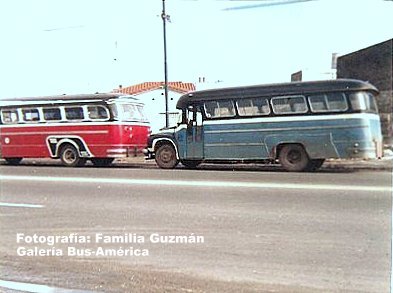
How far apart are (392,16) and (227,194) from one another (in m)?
1.06

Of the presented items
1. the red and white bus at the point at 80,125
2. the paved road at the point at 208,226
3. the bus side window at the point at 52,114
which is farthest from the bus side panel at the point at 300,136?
the bus side window at the point at 52,114

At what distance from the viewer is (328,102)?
7.57ft

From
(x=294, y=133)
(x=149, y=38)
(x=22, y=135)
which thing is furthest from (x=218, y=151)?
(x=22, y=135)

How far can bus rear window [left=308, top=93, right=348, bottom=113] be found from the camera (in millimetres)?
2275

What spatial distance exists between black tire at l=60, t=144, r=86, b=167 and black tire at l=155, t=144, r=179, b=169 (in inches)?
16.9

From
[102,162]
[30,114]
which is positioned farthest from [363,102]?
[30,114]

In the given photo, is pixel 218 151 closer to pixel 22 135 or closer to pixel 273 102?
pixel 273 102

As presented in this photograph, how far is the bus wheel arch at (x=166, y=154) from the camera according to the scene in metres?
2.70

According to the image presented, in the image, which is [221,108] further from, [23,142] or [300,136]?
[23,142]

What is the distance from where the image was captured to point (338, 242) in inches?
96.5

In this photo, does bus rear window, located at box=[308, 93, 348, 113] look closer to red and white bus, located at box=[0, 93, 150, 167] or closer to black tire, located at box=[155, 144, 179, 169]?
black tire, located at box=[155, 144, 179, 169]

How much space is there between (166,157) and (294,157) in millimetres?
660

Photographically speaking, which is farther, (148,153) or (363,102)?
(148,153)

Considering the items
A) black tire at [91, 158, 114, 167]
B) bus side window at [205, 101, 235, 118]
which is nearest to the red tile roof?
bus side window at [205, 101, 235, 118]
